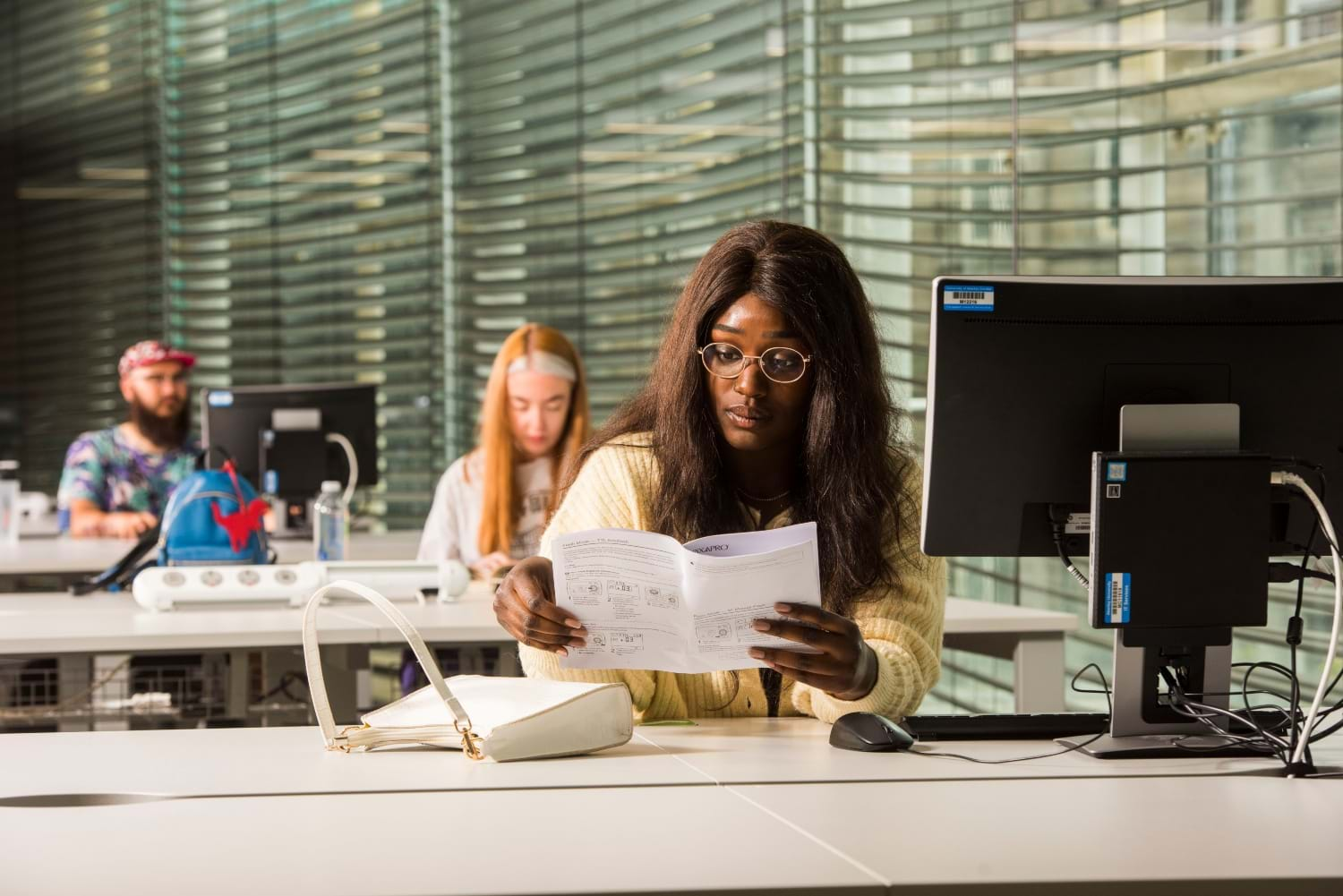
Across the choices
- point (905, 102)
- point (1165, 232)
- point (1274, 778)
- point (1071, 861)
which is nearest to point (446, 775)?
point (1071, 861)

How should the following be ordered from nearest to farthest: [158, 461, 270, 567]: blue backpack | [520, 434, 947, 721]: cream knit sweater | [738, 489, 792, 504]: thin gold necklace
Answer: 1. [520, 434, 947, 721]: cream knit sweater
2. [738, 489, 792, 504]: thin gold necklace
3. [158, 461, 270, 567]: blue backpack

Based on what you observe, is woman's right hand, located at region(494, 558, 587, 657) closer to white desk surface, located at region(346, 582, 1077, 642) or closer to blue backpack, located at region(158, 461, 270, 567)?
white desk surface, located at region(346, 582, 1077, 642)

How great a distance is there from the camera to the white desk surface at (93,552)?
4.08 m

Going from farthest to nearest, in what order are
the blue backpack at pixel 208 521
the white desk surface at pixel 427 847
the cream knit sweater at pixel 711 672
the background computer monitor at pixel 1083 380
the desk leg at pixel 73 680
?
the desk leg at pixel 73 680 < the blue backpack at pixel 208 521 < the cream knit sweater at pixel 711 672 < the background computer monitor at pixel 1083 380 < the white desk surface at pixel 427 847

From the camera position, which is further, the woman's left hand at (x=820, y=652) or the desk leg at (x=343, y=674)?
the desk leg at (x=343, y=674)

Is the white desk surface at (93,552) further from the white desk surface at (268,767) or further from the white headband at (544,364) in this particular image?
the white desk surface at (268,767)

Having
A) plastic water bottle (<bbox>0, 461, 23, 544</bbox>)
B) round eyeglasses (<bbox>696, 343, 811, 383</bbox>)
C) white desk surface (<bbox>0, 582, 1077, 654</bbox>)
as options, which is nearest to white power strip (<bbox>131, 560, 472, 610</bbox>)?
white desk surface (<bbox>0, 582, 1077, 654</bbox>)

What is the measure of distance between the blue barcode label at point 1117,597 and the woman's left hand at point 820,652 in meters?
0.32

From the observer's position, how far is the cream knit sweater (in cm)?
212

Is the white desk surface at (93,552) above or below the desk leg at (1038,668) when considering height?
above

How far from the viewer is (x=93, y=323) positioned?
719cm

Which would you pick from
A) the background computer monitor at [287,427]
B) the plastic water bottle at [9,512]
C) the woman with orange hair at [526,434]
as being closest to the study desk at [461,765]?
the woman with orange hair at [526,434]

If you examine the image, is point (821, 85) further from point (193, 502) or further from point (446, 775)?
point (446, 775)

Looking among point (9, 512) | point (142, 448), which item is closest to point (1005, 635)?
point (9, 512)
